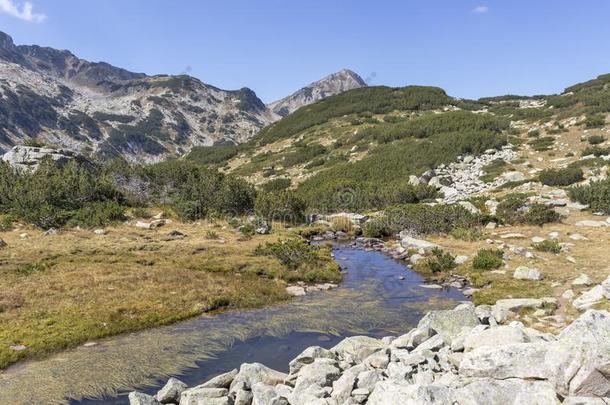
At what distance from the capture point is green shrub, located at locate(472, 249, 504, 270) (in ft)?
77.0

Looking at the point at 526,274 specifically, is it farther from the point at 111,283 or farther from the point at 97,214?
the point at 97,214

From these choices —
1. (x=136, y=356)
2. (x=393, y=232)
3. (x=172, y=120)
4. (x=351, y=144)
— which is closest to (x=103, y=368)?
(x=136, y=356)

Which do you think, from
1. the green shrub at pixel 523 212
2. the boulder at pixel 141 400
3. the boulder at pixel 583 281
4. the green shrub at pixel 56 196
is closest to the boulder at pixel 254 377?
the boulder at pixel 141 400

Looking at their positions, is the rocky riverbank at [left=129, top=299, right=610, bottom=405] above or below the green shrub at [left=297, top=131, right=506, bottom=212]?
below

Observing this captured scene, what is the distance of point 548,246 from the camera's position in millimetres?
24875

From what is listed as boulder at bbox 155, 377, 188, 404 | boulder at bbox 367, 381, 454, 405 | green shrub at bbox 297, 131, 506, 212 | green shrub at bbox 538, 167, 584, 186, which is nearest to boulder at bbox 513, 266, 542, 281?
boulder at bbox 367, 381, 454, 405

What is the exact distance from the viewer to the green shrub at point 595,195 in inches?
Answer: 1275

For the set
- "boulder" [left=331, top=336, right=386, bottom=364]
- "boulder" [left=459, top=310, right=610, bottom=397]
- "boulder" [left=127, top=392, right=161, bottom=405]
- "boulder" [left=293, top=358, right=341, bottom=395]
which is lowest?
"boulder" [left=331, top=336, right=386, bottom=364]

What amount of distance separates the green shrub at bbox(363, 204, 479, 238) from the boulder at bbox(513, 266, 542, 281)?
11447mm

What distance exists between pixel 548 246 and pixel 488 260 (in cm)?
418

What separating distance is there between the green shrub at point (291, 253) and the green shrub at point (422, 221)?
32.8ft

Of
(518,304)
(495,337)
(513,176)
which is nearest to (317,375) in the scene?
(495,337)

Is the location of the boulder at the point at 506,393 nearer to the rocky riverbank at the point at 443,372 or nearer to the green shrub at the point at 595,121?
the rocky riverbank at the point at 443,372

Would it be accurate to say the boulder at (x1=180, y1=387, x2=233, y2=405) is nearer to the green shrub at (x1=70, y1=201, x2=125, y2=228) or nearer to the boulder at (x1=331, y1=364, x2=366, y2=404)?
the boulder at (x1=331, y1=364, x2=366, y2=404)
